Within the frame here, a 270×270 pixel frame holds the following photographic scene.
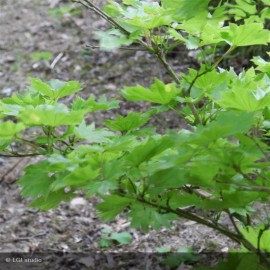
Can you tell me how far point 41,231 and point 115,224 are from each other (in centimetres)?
37

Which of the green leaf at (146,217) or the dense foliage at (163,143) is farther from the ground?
the dense foliage at (163,143)

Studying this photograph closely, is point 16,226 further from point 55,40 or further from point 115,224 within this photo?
point 55,40

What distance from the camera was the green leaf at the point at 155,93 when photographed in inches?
36.1

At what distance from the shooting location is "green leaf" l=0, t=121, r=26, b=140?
32.4 inches

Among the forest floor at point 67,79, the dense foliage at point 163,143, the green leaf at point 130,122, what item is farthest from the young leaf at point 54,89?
the forest floor at point 67,79

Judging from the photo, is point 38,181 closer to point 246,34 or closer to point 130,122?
point 130,122

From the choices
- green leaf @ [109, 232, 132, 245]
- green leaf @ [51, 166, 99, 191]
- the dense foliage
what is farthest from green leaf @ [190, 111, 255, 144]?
green leaf @ [109, 232, 132, 245]

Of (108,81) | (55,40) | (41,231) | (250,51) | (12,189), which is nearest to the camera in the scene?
(41,231)

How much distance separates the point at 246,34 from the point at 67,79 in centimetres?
270

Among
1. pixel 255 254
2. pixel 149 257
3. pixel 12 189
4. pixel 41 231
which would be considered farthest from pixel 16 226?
pixel 255 254

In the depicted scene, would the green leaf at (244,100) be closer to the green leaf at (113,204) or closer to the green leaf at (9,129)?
the green leaf at (113,204)

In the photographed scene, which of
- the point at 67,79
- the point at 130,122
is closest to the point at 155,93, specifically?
the point at 130,122

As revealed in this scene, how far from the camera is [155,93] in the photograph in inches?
37.0

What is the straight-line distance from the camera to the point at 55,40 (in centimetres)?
421
